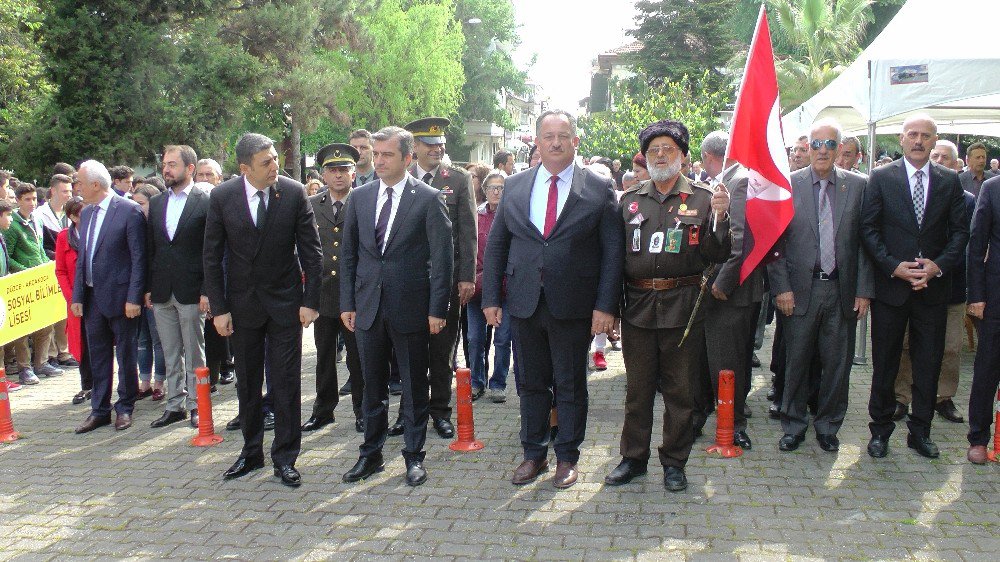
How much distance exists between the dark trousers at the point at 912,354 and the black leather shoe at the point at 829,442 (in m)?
0.27

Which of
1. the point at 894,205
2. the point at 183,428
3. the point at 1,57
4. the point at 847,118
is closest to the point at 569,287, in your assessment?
the point at 894,205

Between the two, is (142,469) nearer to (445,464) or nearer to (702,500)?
(445,464)

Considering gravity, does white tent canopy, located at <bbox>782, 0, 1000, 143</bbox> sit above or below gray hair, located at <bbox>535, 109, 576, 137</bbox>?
above

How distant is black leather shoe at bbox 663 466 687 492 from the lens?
5449mm

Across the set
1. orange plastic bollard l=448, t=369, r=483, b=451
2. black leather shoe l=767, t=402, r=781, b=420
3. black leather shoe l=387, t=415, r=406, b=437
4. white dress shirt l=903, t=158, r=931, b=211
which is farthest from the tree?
orange plastic bollard l=448, t=369, r=483, b=451

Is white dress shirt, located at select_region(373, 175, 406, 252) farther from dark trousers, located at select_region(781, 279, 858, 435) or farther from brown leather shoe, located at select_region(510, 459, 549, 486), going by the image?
dark trousers, located at select_region(781, 279, 858, 435)

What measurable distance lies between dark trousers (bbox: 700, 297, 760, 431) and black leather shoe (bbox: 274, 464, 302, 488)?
3127 mm

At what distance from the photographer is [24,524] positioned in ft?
17.1

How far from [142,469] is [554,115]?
3892mm

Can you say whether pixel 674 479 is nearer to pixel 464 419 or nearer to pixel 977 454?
pixel 464 419

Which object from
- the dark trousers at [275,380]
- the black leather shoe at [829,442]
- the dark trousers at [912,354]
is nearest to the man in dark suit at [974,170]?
the dark trousers at [912,354]

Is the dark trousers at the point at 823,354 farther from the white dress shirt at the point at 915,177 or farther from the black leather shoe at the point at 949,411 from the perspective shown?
the black leather shoe at the point at 949,411

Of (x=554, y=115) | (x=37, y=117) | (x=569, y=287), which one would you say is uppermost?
(x=37, y=117)

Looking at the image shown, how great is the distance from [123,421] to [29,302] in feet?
10.6
